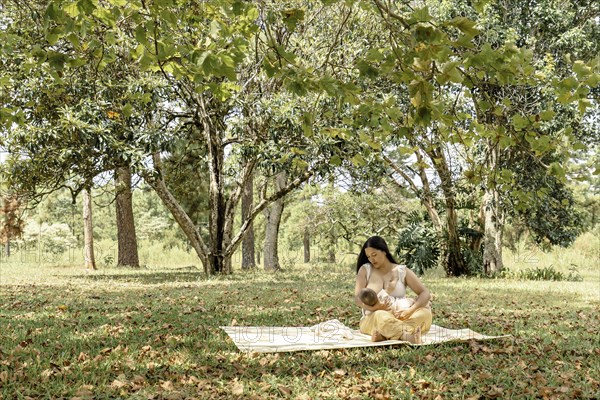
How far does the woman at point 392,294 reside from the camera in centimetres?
574

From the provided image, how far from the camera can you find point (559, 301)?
10.2 meters

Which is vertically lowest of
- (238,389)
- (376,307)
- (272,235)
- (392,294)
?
(238,389)

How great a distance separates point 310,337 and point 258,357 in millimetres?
979

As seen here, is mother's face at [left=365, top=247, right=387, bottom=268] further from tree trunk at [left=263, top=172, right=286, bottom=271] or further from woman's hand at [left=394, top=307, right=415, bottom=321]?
tree trunk at [left=263, top=172, right=286, bottom=271]

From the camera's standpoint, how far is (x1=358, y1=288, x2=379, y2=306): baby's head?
581cm

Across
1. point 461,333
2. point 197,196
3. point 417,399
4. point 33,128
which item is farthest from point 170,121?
point 417,399

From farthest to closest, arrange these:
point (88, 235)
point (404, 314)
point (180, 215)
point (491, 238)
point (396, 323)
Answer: point (88, 235)
point (491, 238)
point (180, 215)
point (404, 314)
point (396, 323)

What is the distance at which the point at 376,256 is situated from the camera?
5.97 metres

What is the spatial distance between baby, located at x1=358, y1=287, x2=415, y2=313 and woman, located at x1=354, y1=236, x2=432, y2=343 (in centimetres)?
5

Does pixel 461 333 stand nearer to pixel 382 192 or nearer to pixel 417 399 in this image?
pixel 417 399

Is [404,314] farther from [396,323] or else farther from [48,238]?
[48,238]

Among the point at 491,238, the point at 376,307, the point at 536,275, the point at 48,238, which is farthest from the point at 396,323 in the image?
the point at 48,238

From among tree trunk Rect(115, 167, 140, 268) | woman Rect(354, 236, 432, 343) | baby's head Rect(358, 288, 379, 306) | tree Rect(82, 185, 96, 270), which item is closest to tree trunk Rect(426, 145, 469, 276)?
tree trunk Rect(115, 167, 140, 268)

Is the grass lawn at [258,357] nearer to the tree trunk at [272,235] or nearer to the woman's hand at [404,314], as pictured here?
the woman's hand at [404,314]
